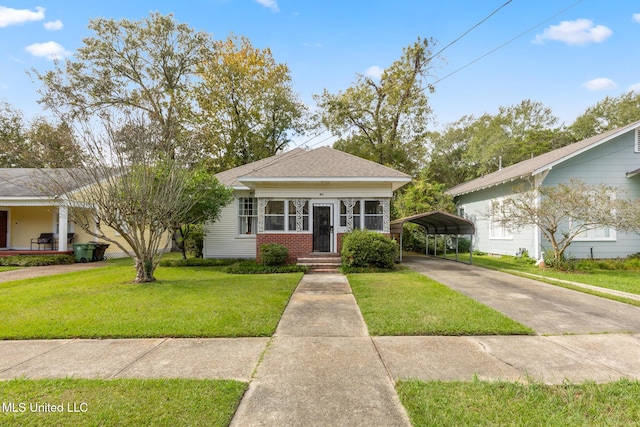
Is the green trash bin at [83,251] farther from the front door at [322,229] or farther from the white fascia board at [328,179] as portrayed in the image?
the front door at [322,229]

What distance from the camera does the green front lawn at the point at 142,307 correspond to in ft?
15.5

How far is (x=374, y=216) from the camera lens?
12414 mm

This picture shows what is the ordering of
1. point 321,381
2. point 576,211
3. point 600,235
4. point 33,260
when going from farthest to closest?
point 33,260 < point 600,235 < point 576,211 < point 321,381

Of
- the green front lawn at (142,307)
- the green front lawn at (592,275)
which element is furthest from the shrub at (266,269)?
the green front lawn at (592,275)

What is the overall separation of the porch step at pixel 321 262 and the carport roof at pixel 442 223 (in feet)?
9.66

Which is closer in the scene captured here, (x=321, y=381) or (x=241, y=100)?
(x=321, y=381)

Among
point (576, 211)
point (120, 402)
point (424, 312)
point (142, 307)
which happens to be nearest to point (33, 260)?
point (142, 307)

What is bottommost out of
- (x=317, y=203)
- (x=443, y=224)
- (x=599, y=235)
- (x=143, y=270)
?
(x=143, y=270)

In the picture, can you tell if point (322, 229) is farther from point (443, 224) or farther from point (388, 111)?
point (388, 111)

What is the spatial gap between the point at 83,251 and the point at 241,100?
16077 mm

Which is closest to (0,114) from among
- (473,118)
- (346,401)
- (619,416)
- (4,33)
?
(4,33)

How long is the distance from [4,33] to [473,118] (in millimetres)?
39053

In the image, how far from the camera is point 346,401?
111 inches
